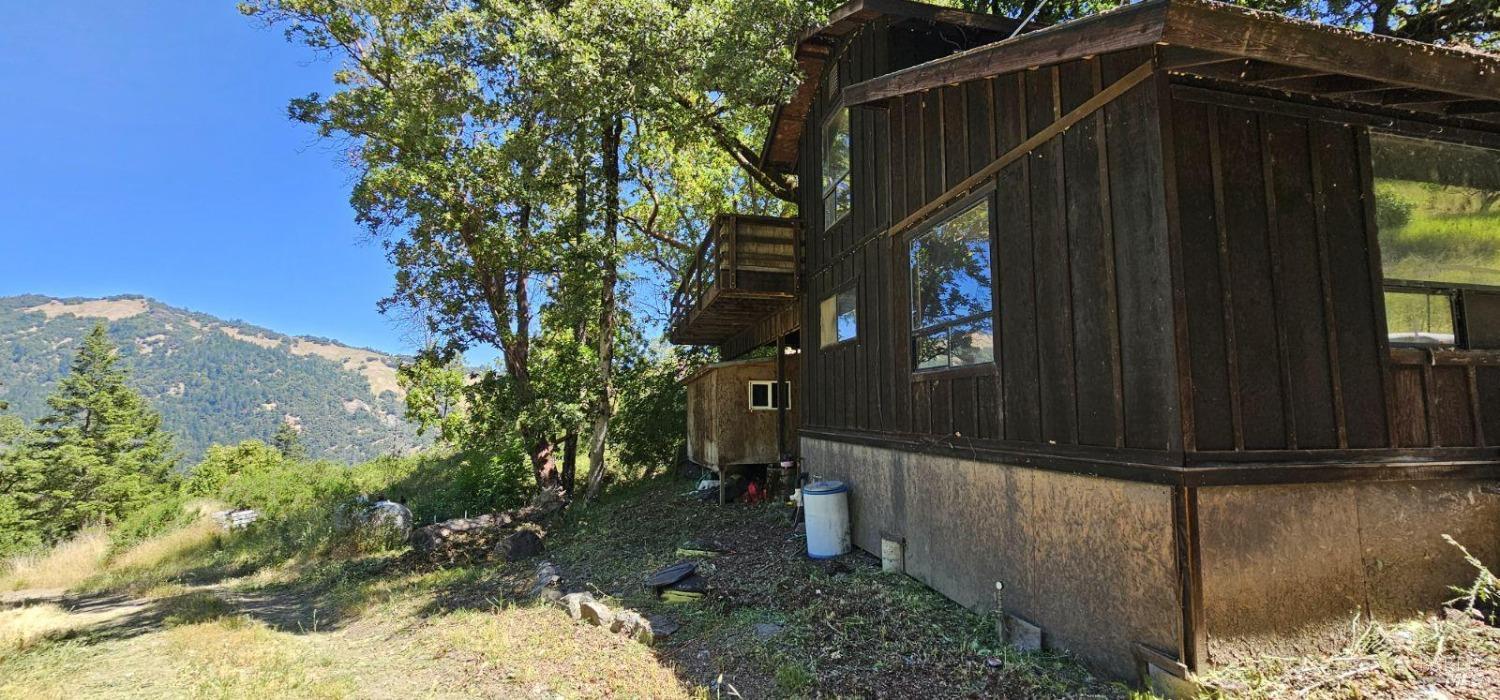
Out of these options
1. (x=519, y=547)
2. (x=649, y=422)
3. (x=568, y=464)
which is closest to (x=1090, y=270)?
(x=519, y=547)

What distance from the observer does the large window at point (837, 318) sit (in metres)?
8.77

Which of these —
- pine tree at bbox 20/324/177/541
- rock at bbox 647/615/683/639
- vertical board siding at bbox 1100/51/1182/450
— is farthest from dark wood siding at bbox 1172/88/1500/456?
pine tree at bbox 20/324/177/541

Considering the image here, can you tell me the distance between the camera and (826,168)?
10.3 metres

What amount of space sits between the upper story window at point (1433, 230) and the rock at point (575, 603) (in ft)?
23.7

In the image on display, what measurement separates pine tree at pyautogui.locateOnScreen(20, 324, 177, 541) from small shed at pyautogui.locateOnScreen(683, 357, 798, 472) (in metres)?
34.5

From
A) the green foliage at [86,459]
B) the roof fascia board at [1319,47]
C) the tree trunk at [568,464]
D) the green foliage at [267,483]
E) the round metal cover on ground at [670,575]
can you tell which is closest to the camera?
the roof fascia board at [1319,47]

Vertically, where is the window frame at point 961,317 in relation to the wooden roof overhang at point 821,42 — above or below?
below

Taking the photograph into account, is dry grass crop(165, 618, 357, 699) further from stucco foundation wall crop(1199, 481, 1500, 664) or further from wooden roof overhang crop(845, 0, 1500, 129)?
wooden roof overhang crop(845, 0, 1500, 129)

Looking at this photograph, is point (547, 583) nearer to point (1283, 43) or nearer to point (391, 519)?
point (391, 519)

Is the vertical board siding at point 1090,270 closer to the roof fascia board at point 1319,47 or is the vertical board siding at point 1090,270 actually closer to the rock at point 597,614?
the roof fascia board at point 1319,47

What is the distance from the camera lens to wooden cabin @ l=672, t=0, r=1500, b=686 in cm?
363

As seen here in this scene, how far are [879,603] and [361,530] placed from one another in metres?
14.0

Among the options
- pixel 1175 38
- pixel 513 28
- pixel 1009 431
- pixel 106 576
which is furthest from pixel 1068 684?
pixel 106 576

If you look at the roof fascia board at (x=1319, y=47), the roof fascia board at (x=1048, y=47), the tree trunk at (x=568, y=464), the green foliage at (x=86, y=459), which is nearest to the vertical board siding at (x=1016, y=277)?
the roof fascia board at (x=1048, y=47)
